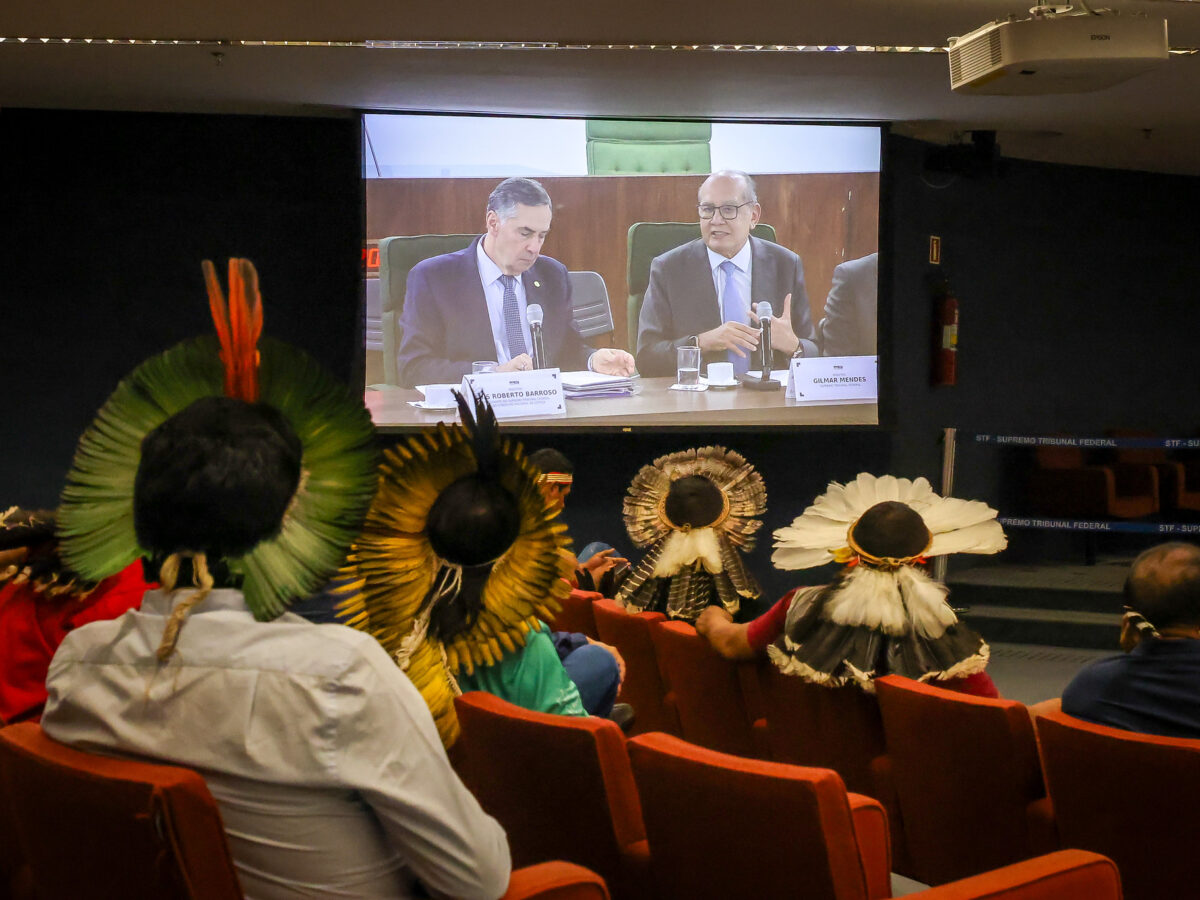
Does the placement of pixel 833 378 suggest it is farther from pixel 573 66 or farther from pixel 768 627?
pixel 768 627

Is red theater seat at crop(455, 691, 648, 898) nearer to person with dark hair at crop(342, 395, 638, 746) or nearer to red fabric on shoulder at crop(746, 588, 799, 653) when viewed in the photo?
person with dark hair at crop(342, 395, 638, 746)

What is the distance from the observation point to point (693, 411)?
6379 mm

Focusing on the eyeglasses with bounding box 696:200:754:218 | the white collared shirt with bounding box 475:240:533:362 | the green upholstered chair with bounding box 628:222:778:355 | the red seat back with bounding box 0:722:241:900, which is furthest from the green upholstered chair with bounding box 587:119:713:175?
the red seat back with bounding box 0:722:241:900

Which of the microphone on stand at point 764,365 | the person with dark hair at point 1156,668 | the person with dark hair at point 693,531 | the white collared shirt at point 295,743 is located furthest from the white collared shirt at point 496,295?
the white collared shirt at point 295,743

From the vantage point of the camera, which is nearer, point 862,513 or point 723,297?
point 862,513

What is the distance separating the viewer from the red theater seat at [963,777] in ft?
7.17

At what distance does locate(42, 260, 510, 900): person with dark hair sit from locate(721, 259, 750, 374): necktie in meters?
5.22

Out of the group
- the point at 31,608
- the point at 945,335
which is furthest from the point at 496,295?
the point at 31,608

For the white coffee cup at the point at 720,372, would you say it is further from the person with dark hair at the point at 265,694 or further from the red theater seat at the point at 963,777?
the person with dark hair at the point at 265,694

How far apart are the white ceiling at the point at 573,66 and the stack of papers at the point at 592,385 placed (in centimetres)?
143

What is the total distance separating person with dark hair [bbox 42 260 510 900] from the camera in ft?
3.76

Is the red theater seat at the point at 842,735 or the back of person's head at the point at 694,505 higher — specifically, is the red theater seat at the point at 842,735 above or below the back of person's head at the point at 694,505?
below

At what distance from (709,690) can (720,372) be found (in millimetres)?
3510

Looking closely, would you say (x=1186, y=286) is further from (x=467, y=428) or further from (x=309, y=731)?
(x=309, y=731)
